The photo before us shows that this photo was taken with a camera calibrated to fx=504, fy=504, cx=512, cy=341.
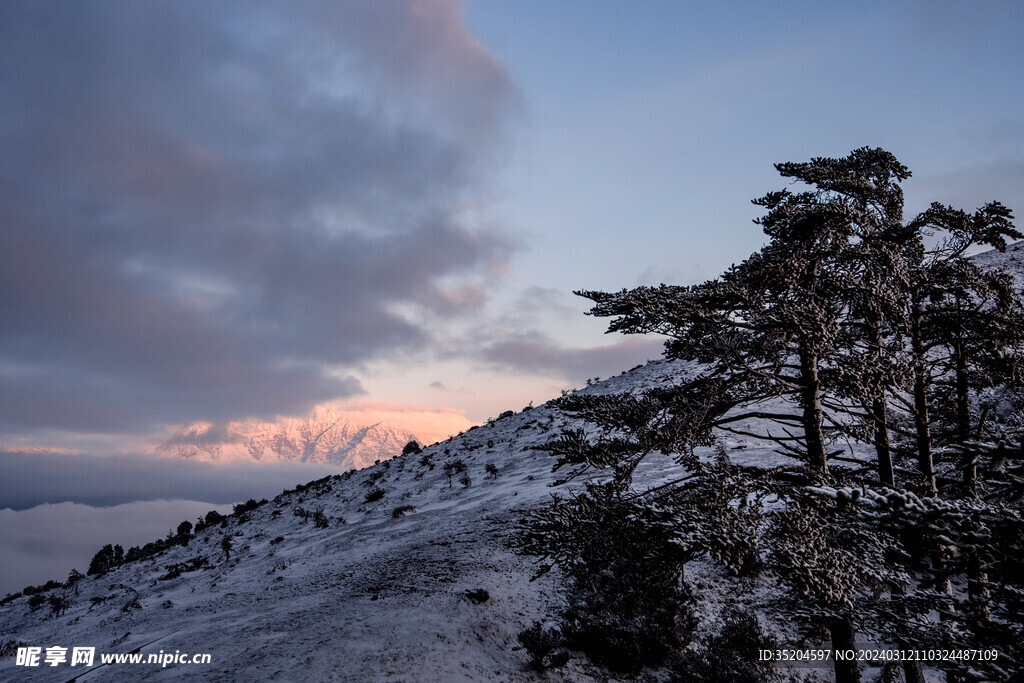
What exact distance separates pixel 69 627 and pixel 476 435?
22376mm

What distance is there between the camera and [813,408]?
7.02 m

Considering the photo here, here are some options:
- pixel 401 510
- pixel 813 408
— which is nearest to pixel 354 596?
pixel 401 510

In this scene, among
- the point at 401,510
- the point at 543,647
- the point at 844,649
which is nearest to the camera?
the point at 844,649

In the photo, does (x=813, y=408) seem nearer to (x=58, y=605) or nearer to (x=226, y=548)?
(x=226, y=548)

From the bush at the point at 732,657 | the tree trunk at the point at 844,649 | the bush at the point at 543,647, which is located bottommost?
the bush at the point at 732,657

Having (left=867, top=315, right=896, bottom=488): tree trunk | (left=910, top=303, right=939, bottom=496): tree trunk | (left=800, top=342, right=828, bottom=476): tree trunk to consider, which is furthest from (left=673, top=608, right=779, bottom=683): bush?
(left=800, top=342, right=828, bottom=476): tree trunk

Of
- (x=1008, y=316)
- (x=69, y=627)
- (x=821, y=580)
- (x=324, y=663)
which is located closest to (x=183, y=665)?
(x=324, y=663)

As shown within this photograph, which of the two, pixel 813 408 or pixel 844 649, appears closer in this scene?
pixel 813 408

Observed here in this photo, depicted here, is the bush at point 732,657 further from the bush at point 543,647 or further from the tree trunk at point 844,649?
the tree trunk at point 844,649

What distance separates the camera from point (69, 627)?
642 inches

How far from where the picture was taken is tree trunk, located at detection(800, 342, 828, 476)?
6.68m

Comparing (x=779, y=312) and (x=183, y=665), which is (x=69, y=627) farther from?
(x=779, y=312)

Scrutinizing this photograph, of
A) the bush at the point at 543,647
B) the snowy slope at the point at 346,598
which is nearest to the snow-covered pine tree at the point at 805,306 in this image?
the bush at the point at 543,647

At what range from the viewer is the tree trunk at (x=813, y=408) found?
668 cm
